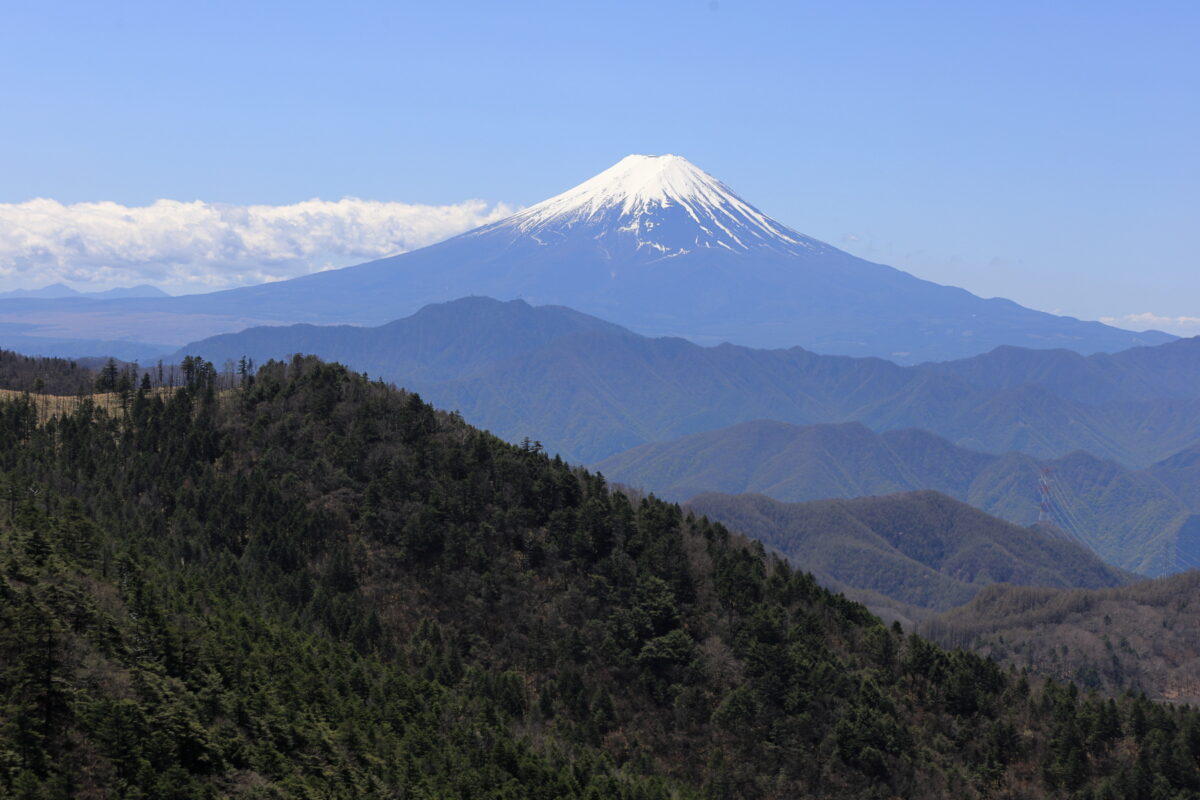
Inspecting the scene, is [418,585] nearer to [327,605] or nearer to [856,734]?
[327,605]

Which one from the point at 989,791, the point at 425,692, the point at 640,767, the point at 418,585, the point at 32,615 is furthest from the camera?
the point at 418,585

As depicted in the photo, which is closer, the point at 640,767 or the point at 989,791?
the point at 640,767

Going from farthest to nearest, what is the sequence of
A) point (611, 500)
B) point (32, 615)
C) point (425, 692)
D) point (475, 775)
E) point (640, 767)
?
point (611, 500) → point (640, 767) → point (425, 692) → point (475, 775) → point (32, 615)

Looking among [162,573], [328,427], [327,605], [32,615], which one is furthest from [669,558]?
[32,615]

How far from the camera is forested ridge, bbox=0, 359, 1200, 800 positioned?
48.0 metres

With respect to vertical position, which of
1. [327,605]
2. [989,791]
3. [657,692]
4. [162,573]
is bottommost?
[989,791]

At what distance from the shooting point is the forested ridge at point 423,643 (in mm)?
47969

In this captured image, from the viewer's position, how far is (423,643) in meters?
85.6

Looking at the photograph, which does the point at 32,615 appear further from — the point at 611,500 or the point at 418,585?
the point at 611,500

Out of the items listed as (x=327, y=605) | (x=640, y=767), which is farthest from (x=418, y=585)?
(x=640, y=767)

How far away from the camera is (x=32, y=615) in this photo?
44.2 meters

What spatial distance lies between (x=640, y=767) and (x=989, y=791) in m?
30.0

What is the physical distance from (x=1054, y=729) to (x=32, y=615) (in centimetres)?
8044

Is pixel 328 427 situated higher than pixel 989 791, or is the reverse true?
pixel 328 427
